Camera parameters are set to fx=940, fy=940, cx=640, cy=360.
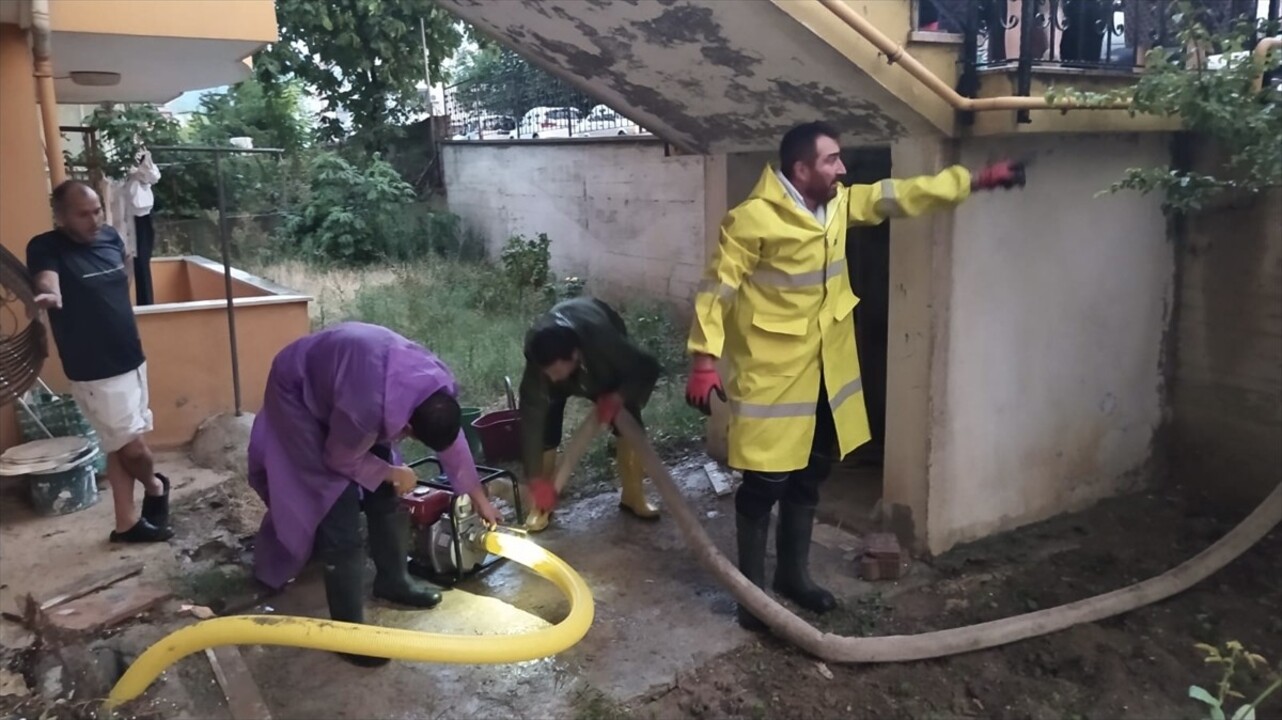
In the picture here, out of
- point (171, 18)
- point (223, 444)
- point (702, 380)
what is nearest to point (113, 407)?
point (223, 444)

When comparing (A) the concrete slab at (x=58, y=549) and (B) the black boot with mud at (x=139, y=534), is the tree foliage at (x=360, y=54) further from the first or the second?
(B) the black boot with mud at (x=139, y=534)

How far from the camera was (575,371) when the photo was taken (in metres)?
4.01

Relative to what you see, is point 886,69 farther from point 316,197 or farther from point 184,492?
point 316,197

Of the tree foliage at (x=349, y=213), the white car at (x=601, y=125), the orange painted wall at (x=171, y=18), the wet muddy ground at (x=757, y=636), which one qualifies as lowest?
the wet muddy ground at (x=757, y=636)

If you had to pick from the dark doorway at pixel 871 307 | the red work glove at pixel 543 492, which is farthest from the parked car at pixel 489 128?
the red work glove at pixel 543 492

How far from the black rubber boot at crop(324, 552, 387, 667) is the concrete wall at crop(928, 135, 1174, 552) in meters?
2.35

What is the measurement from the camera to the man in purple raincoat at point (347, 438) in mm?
3123

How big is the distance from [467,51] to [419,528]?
631 inches

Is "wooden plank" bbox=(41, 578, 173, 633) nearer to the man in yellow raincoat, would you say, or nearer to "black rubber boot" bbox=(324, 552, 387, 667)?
"black rubber boot" bbox=(324, 552, 387, 667)

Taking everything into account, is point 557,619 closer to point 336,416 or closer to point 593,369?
point 593,369

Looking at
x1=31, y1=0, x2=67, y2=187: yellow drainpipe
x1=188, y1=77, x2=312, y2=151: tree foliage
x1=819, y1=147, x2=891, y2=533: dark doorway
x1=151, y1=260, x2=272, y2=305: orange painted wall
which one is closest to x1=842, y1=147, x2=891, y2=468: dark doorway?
x1=819, y1=147, x2=891, y2=533: dark doorway

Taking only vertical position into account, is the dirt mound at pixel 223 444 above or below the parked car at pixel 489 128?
below

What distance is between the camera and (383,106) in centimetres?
1552

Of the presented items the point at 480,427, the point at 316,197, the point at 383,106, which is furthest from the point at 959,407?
the point at 383,106
